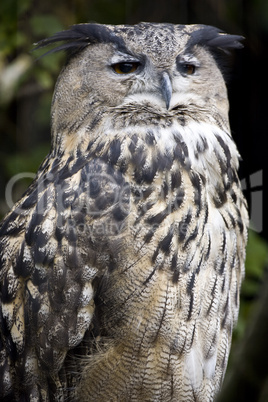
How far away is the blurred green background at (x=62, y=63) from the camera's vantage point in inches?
118

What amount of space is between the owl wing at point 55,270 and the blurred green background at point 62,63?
1101 millimetres

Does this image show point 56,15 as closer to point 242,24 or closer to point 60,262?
point 242,24

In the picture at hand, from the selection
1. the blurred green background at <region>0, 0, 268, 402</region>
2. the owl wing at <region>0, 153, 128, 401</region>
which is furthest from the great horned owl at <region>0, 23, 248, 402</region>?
the blurred green background at <region>0, 0, 268, 402</region>

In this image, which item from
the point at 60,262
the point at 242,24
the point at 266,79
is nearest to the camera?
the point at 60,262

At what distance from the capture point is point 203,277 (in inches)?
73.2

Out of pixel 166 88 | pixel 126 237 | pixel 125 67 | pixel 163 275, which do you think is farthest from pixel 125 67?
pixel 163 275

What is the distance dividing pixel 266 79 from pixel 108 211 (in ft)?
7.91

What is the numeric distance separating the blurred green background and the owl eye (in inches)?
36.8

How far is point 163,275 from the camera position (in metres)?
1.79

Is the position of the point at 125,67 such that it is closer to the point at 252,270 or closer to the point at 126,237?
the point at 126,237

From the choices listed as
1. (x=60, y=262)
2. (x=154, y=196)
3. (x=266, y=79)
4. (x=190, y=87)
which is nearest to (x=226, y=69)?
(x=190, y=87)

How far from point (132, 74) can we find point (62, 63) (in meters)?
1.41

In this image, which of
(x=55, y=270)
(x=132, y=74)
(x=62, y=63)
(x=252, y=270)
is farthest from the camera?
(x=62, y=63)

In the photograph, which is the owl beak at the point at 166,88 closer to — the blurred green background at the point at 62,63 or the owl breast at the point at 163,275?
the owl breast at the point at 163,275
